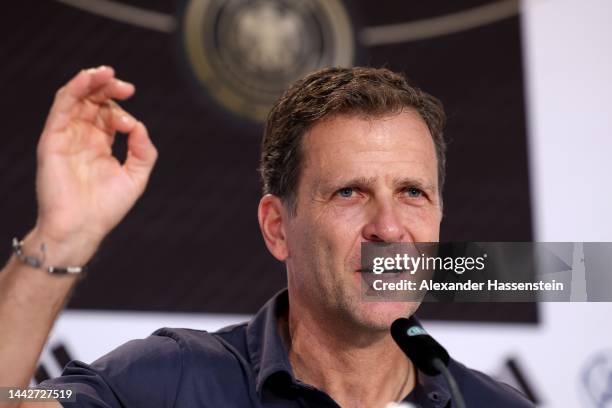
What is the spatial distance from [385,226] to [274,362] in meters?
0.37

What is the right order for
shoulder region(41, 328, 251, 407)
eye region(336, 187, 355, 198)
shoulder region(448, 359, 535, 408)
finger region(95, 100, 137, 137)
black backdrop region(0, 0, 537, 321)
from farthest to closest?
black backdrop region(0, 0, 537, 321) → shoulder region(448, 359, 535, 408) → eye region(336, 187, 355, 198) → shoulder region(41, 328, 251, 407) → finger region(95, 100, 137, 137)

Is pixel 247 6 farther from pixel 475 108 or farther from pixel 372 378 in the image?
pixel 372 378

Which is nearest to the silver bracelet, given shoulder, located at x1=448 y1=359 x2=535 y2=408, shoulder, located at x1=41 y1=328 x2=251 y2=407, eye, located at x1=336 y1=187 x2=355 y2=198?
shoulder, located at x1=41 y1=328 x2=251 y2=407

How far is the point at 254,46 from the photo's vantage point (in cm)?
271

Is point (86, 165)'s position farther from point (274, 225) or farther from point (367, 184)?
point (274, 225)

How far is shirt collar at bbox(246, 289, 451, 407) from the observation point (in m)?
1.69

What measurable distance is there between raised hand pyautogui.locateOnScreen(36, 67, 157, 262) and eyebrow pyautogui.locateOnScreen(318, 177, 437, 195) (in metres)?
0.46

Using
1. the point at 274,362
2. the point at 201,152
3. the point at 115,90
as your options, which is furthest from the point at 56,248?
the point at 201,152

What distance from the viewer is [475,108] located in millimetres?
2895

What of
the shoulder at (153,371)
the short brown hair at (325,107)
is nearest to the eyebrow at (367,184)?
the short brown hair at (325,107)

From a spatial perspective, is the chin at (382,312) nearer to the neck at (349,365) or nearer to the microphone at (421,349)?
the neck at (349,365)

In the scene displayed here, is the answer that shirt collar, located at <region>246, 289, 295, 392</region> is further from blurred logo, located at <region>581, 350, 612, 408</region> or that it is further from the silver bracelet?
blurred logo, located at <region>581, 350, 612, 408</region>

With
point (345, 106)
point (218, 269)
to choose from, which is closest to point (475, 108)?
point (218, 269)

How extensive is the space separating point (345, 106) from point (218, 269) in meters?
1.02
